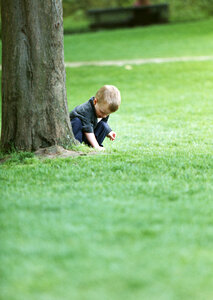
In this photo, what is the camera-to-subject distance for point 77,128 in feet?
18.0

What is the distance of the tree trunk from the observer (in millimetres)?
4785

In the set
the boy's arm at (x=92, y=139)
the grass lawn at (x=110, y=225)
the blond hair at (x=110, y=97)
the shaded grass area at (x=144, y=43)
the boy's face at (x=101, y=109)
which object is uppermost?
the shaded grass area at (x=144, y=43)

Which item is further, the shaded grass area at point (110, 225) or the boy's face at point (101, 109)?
the boy's face at point (101, 109)

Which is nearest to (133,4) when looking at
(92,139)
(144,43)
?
(144,43)

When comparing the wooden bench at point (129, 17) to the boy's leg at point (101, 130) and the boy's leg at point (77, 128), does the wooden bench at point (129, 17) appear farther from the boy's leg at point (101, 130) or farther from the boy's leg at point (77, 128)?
the boy's leg at point (77, 128)

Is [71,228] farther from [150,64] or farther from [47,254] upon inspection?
[150,64]

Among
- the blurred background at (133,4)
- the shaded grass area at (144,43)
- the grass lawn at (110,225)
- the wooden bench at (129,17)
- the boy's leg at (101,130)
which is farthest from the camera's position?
the blurred background at (133,4)

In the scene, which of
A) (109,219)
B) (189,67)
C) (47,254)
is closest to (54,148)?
(109,219)

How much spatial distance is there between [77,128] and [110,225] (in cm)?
260

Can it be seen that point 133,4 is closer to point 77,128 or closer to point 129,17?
point 129,17

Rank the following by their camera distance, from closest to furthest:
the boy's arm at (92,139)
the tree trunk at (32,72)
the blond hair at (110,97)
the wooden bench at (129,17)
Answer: the tree trunk at (32,72), the blond hair at (110,97), the boy's arm at (92,139), the wooden bench at (129,17)

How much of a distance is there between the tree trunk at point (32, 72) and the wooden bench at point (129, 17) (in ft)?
74.8

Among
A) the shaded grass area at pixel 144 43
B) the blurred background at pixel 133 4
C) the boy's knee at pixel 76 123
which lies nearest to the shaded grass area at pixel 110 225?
the boy's knee at pixel 76 123

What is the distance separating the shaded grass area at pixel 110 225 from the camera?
2320mm
